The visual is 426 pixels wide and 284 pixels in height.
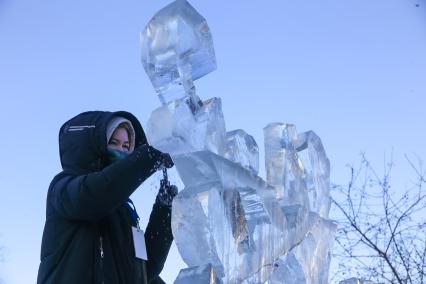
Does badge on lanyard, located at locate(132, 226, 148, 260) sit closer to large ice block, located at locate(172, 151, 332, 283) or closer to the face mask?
large ice block, located at locate(172, 151, 332, 283)

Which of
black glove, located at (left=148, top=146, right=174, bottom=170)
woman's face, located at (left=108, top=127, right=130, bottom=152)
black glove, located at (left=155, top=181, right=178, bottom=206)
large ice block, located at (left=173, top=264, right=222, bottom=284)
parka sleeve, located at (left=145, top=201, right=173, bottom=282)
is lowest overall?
large ice block, located at (left=173, top=264, right=222, bottom=284)

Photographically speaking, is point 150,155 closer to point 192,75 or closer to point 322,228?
point 192,75

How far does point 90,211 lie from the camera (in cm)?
Result: 161

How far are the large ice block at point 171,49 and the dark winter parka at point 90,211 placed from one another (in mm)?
199

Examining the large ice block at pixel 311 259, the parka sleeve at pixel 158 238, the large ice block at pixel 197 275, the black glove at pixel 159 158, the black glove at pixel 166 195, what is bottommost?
the large ice block at pixel 311 259

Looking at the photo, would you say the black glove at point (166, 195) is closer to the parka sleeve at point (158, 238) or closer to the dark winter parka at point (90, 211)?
the parka sleeve at point (158, 238)

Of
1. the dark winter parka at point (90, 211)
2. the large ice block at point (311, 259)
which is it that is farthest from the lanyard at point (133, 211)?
the large ice block at point (311, 259)

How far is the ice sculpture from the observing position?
6.03 ft

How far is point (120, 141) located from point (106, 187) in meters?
0.30

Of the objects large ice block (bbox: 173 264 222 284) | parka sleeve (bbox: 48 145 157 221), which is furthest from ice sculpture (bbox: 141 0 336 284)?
parka sleeve (bbox: 48 145 157 221)

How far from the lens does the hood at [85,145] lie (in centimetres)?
175

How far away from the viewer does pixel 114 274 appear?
1.65 meters

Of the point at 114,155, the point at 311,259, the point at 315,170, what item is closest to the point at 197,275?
the point at 114,155

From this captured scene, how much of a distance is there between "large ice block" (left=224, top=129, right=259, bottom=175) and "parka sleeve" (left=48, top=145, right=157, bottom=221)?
0.58m
